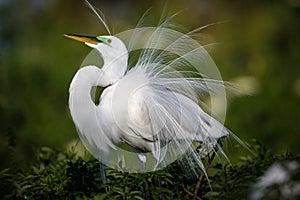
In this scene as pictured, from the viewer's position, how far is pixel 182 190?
2.84 metres

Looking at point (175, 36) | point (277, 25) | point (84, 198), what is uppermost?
point (175, 36)

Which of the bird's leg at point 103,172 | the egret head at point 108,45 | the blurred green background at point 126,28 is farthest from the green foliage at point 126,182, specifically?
the blurred green background at point 126,28

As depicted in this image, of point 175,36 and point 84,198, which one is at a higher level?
point 175,36

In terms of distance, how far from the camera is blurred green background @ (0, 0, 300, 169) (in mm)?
5426

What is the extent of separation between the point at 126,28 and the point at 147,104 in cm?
225

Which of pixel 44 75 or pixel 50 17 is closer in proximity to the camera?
pixel 44 75

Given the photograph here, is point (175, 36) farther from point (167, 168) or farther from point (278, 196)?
point (278, 196)

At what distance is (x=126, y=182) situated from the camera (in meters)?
2.71

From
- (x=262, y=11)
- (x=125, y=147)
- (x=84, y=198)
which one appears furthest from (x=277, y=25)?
(x=84, y=198)

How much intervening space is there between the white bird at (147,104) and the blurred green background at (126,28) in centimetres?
152

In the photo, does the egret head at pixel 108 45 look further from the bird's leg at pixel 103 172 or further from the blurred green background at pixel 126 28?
the blurred green background at pixel 126 28

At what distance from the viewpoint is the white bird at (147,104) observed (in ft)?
9.33

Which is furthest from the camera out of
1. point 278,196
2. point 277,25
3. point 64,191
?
point 277,25

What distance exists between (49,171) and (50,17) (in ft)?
15.6
